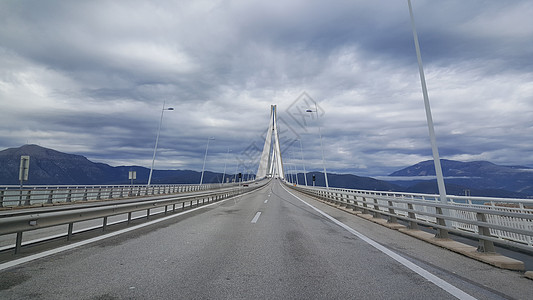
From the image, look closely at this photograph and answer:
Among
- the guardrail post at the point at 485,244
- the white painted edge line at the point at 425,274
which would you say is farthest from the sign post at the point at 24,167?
the guardrail post at the point at 485,244

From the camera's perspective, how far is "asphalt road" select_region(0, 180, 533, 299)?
3.71 m

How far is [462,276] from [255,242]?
13.5ft

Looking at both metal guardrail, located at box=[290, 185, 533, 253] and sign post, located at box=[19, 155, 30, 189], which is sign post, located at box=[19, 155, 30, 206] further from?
metal guardrail, located at box=[290, 185, 533, 253]

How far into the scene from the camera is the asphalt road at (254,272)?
3.71 m

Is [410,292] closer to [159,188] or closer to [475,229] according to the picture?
[475,229]

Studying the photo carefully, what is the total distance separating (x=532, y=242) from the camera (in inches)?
307

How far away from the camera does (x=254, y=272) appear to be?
4.62m

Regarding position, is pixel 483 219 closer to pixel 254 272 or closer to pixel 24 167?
pixel 254 272

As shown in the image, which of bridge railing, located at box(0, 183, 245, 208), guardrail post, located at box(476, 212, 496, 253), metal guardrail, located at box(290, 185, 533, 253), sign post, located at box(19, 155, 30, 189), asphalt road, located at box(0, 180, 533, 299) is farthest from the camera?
bridge railing, located at box(0, 183, 245, 208)

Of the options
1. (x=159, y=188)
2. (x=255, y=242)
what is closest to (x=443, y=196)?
(x=255, y=242)

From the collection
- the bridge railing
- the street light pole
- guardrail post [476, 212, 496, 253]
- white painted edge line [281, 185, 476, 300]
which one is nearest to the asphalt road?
white painted edge line [281, 185, 476, 300]

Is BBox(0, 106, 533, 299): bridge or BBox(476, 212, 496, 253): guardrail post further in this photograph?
BBox(476, 212, 496, 253): guardrail post

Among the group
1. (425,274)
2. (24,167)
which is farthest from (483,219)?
(24,167)

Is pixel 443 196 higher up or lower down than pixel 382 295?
higher up
